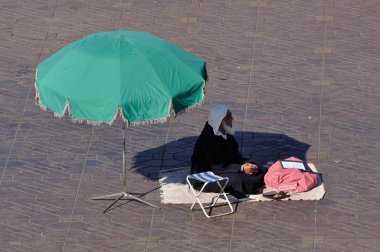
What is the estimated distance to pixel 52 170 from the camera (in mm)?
16734

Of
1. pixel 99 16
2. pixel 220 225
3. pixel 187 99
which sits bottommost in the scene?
pixel 99 16

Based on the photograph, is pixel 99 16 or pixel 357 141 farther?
pixel 99 16

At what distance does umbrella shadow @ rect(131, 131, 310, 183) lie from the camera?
659 inches

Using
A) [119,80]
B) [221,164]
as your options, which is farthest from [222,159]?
[119,80]

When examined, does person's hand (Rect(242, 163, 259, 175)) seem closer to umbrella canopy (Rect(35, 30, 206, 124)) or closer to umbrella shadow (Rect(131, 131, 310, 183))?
umbrella shadow (Rect(131, 131, 310, 183))

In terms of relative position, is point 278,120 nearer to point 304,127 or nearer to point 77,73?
point 304,127

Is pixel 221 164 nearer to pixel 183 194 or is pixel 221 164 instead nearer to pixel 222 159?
pixel 222 159

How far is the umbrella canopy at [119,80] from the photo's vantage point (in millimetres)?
14766

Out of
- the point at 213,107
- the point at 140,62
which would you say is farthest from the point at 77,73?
the point at 213,107

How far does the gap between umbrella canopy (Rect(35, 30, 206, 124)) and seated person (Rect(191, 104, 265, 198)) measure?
736mm

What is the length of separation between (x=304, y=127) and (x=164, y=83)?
3.30 m

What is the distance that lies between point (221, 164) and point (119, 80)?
2.01 metres

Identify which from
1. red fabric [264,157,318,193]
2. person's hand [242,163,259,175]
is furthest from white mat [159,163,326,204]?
person's hand [242,163,259,175]

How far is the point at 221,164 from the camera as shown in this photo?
16047 mm
